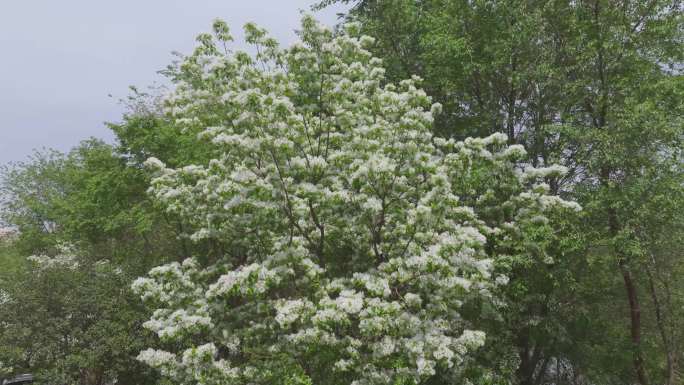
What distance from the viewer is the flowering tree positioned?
809 centimetres

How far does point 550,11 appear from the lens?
14383 mm

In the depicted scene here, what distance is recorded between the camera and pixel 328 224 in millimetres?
9805

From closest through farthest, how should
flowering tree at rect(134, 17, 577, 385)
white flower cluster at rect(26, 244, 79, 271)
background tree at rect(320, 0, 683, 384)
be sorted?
flowering tree at rect(134, 17, 577, 385), background tree at rect(320, 0, 683, 384), white flower cluster at rect(26, 244, 79, 271)

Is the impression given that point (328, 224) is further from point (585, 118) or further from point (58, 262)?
point (58, 262)

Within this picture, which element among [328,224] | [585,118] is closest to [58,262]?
[328,224]

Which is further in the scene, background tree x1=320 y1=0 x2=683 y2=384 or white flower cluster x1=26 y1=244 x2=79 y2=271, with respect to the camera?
white flower cluster x1=26 y1=244 x2=79 y2=271

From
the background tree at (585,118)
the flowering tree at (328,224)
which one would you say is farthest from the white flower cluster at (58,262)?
the background tree at (585,118)

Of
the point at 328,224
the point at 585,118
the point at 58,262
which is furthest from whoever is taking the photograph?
the point at 58,262

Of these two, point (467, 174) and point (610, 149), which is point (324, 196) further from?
point (610, 149)

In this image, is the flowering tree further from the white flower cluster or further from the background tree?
the white flower cluster

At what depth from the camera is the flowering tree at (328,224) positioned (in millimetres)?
8094

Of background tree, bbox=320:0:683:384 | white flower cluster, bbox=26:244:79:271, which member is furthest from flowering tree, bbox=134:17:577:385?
white flower cluster, bbox=26:244:79:271

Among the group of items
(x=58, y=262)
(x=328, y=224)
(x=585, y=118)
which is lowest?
(x=328, y=224)

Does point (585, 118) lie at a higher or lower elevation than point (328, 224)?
higher
